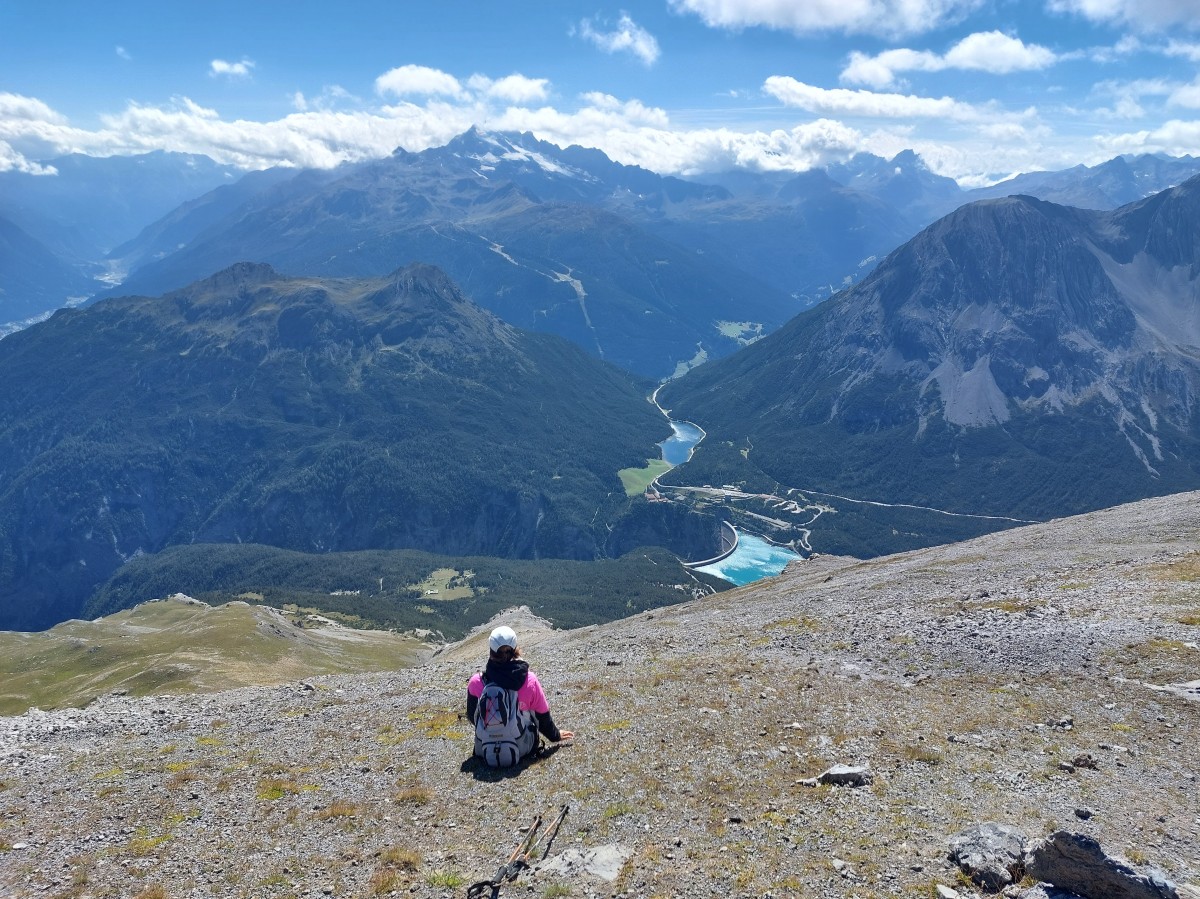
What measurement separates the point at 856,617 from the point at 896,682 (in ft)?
44.3

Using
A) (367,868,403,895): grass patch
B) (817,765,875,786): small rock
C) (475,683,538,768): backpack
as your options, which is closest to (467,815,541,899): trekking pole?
(367,868,403,895): grass patch

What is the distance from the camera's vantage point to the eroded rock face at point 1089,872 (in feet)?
49.5

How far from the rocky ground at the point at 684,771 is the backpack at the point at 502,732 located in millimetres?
847

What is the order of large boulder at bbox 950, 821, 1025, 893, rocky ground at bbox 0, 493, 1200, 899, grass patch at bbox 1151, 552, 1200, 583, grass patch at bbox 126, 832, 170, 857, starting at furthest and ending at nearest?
grass patch at bbox 1151, 552, 1200, 583 → grass patch at bbox 126, 832, 170, 857 → rocky ground at bbox 0, 493, 1200, 899 → large boulder at bbox 950, 821, 1025, 893

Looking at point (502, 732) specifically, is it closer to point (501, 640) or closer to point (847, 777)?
point (501, 640)

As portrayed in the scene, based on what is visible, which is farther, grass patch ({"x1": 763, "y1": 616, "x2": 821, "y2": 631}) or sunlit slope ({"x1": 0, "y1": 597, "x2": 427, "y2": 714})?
sunlit slope ({"x1": 0, "y1": 597, "x2": 427, "y2": 714})

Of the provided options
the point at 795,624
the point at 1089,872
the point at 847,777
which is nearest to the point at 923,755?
the point at 847,777

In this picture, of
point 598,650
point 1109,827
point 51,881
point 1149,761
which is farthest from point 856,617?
point 51,881

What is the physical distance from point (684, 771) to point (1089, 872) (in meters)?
11.8

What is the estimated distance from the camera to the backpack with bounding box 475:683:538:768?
2453cm

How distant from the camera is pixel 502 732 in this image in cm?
2502

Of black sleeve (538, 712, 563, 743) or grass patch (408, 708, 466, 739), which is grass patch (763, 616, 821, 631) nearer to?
grass patch (408, 708, 466, 739)

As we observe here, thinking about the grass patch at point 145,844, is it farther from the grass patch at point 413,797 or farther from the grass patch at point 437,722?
the grass patch at point 437,722

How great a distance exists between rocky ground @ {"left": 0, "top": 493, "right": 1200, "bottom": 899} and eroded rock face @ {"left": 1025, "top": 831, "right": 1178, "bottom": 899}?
3.61ft
